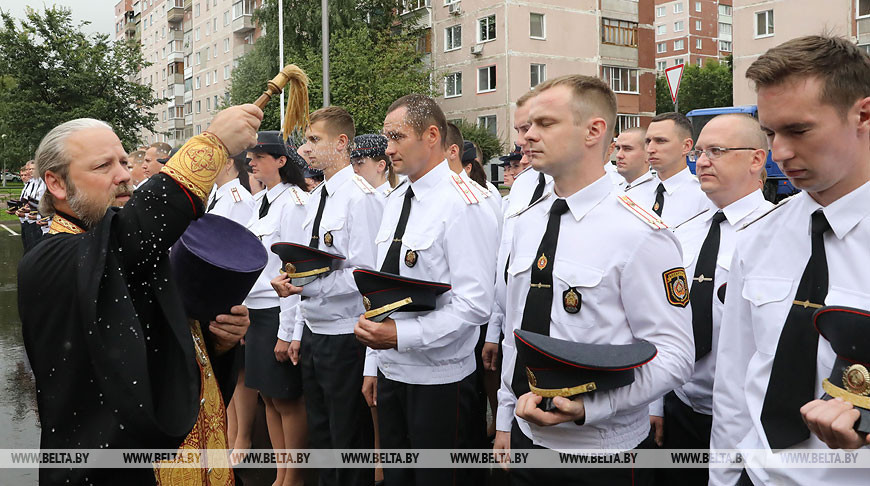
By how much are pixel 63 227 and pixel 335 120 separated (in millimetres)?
2946

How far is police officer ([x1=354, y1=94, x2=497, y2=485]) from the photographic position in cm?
361

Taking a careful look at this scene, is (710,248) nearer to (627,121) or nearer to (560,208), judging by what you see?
(560,208)

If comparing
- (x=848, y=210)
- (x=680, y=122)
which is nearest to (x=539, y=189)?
(x=680, y=122)

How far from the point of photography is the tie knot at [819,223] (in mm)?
2003

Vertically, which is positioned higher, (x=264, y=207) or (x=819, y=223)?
(x=264, y=207)

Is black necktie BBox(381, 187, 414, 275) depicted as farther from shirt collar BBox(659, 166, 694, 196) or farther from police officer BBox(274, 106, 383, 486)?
shirt collar BBox(659, 166, 694, 196)

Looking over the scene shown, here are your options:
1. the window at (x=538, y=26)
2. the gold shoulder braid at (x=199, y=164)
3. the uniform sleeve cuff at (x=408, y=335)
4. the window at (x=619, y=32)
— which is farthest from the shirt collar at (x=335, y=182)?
the window at (x=619, y=32)

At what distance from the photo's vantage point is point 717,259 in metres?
3.53

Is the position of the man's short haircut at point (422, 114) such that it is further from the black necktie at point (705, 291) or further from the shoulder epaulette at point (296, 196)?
the black necktie at point (705, 291)

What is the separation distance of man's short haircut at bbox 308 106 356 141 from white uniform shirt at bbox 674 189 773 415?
265 centimetres

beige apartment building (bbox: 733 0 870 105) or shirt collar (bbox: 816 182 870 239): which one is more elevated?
beige apartment building (bbox: 733 0 870 105)

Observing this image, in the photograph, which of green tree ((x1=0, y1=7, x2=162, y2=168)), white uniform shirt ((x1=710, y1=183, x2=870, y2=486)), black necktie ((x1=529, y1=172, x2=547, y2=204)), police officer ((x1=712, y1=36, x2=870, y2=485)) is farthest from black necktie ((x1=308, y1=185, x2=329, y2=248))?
green tree ((x1=0, y1=7, x2=162, y2=168))

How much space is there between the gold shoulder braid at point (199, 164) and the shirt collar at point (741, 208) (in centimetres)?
261

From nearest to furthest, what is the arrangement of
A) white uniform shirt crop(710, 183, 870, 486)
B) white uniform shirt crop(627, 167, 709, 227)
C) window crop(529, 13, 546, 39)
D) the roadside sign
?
white uniform shirt crop(710, 183, 870, 486) → white uniform shirt crop(627, 167, 709, 227) → the roadside sign → window crop(529, 13, 546, 39)
